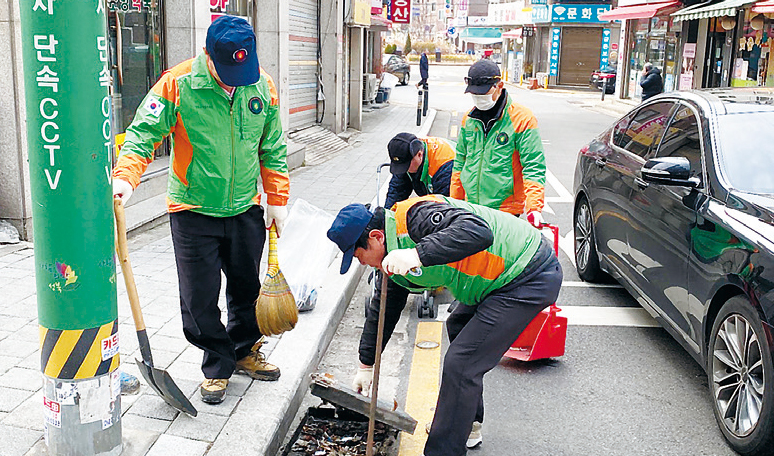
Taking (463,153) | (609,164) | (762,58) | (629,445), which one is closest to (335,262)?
(463,153)

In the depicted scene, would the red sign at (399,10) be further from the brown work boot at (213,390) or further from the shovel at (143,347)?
the shovel at (143,347)

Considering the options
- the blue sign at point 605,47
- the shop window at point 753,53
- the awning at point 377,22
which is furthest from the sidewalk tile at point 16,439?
the blue sign at point 605,47

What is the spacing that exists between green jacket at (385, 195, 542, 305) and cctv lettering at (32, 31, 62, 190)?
1.27 m

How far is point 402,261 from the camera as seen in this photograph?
296 centimetres

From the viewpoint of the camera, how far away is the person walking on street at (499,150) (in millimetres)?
4969

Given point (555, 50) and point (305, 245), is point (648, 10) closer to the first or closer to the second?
point (555, 50)

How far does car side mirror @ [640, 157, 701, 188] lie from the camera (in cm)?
448

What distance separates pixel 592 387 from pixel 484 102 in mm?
1868

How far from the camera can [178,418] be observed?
12.3ft

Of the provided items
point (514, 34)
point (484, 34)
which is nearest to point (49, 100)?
point (514, 34)

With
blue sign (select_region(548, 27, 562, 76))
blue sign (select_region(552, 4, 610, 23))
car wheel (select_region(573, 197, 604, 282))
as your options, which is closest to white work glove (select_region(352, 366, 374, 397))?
car wheel (select_region(573, 197, 604, 282))

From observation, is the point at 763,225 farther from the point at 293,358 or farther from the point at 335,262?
the point at 335,262

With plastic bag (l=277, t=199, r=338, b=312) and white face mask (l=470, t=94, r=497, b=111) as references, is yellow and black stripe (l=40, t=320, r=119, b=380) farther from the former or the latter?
white face mask (l=470, t=94, r=497, b=111)

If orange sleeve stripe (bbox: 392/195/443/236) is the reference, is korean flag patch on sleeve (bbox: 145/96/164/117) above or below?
above
